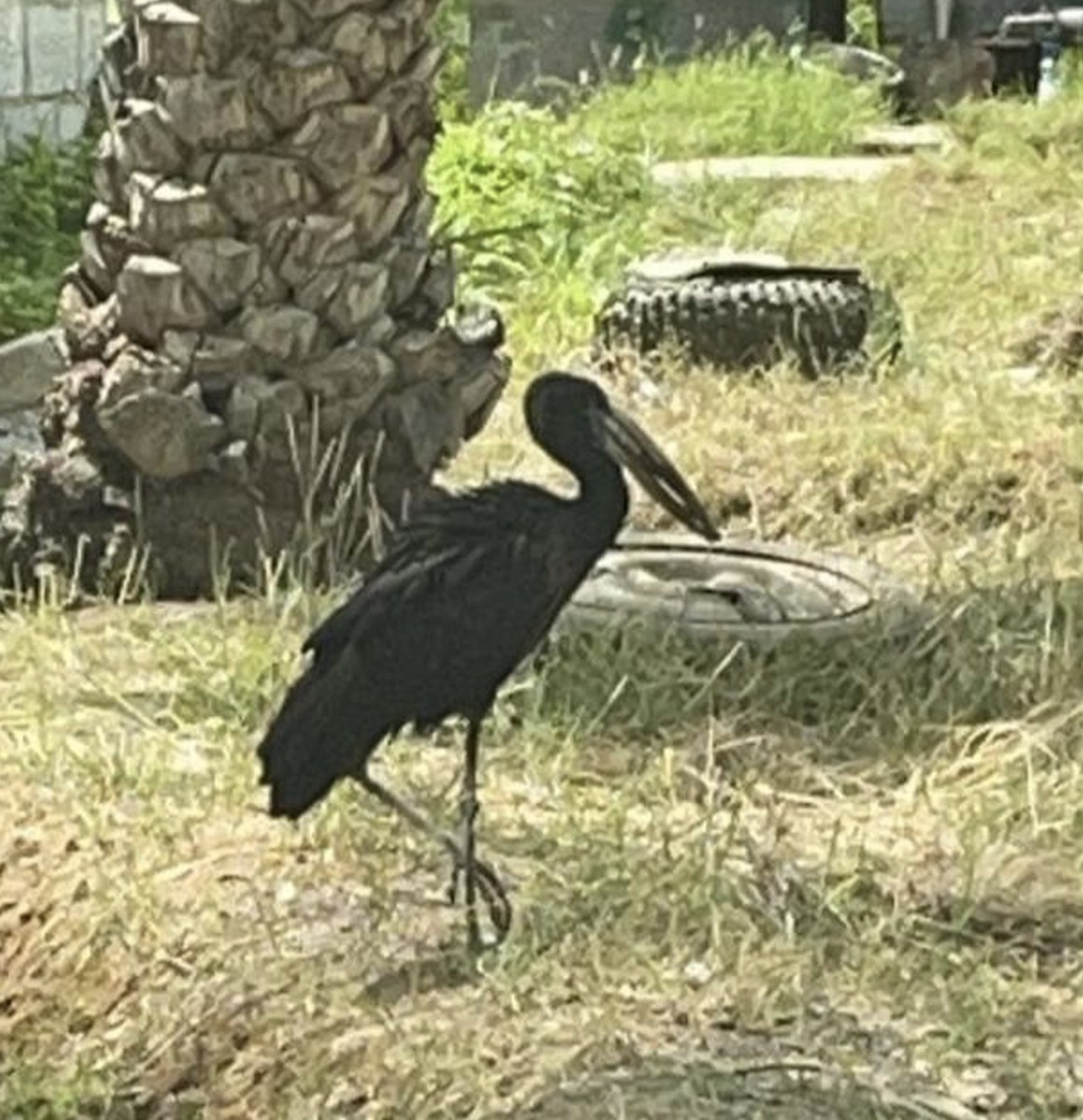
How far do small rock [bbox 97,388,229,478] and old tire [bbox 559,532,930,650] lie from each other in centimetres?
85

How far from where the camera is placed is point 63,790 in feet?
16.7

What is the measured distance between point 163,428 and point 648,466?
2055mm

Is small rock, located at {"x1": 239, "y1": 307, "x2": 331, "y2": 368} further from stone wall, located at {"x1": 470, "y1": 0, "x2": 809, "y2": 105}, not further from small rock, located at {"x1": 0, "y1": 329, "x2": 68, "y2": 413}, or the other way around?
stone wall, located at {"x1": 470, "y1": 0, "x2": 809, "y2": 105}

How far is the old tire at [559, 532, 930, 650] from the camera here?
5914 mm

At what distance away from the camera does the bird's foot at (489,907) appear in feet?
14.4

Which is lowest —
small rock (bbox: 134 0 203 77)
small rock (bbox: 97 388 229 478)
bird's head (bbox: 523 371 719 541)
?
small rock (bbox: 97 388 229 478)

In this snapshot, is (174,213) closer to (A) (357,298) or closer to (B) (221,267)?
(B) (221,267)

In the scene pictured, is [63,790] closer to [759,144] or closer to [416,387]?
[416,387]

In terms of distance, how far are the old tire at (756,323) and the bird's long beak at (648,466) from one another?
4.59 meters

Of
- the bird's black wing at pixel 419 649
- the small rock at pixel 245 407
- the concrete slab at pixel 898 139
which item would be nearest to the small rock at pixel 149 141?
the small rock at pixel 245 407

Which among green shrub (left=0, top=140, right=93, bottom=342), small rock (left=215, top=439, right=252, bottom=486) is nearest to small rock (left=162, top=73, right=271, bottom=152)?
small rock (left=215, top=439, right=252, bottom=486)

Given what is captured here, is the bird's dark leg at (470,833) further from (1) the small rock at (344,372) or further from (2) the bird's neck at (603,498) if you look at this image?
(1) the small rock at (344,372)

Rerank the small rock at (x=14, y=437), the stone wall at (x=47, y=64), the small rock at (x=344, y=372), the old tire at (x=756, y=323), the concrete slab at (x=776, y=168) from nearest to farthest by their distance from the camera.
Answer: the small rock at (x=344, y=372) < the small rock at (x=14, y=437) < the old tire at (x=756, y=323) < the stone wall at (x=47, y=64) < the concrete slab at (x=776, y=168)

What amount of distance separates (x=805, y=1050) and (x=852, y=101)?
35.8 feet
